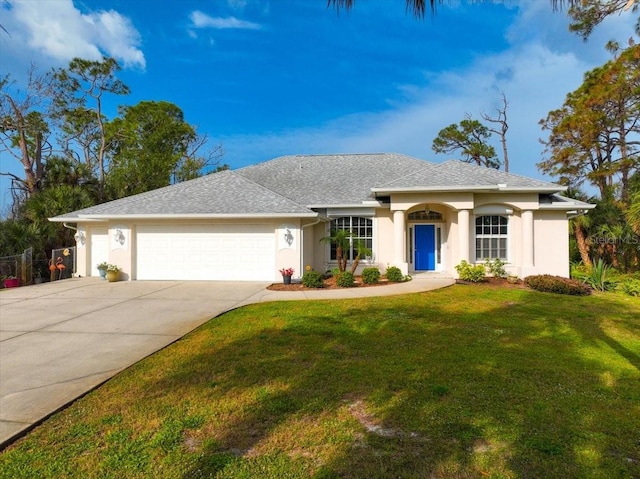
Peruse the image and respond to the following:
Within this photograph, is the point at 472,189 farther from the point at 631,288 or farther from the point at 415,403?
the point at 415,403

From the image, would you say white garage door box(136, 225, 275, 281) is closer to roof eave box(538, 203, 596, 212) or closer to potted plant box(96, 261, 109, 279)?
potted plant box(96, 261, 109, 279)

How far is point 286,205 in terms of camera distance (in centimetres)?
1439

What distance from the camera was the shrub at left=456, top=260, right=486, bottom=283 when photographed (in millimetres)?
13625

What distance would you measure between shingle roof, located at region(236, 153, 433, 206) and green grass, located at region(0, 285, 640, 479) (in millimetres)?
10266

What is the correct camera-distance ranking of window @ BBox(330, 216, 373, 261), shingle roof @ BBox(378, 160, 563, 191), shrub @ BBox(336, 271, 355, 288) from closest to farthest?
1. shrub @ BBox(336, 271, 355, 288)
2. shingle roof @ BBox(378, 160, 563, 191)
3. window @ BBox(330, 216, 373, 261)

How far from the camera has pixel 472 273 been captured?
1365 cm

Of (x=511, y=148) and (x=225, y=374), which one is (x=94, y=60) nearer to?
(x=225, y=374)

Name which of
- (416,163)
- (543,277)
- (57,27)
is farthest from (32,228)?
(543,277)

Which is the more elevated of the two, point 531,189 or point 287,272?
point 531,189

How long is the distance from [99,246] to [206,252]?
570 cm

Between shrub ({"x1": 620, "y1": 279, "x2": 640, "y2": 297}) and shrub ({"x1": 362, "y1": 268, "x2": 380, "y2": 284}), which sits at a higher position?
shrub ({"x1": 362, "y1": 268, "x2": 380, "y2": 284})

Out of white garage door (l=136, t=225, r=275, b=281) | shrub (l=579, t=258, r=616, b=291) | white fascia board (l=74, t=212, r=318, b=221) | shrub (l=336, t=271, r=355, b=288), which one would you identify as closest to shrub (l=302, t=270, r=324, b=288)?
shrub (l=336, t=271, r=355, b=288)

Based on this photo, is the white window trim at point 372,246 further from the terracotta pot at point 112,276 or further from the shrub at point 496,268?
the terracotta pot at point 112,276

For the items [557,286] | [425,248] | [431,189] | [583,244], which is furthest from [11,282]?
[583,244]
